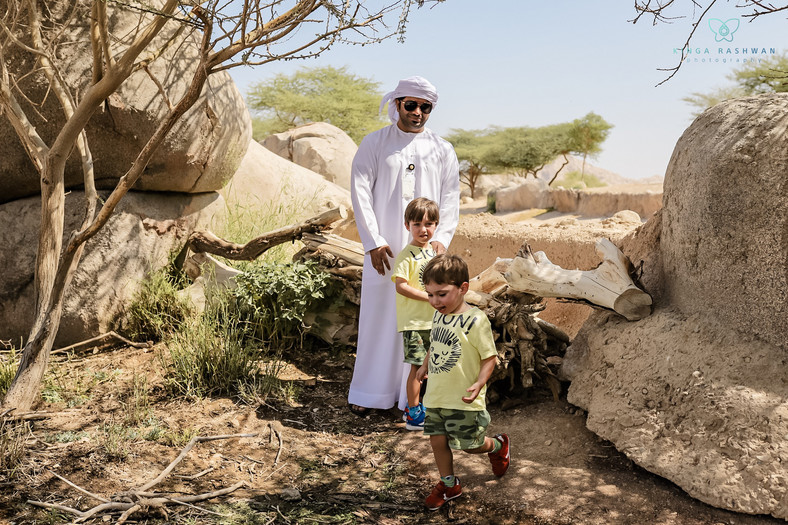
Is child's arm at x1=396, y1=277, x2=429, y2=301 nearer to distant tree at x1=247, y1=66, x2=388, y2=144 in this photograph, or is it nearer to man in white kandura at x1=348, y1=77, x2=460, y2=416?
man in white kandura at x1=348, y1=77, x2=460, y2=416

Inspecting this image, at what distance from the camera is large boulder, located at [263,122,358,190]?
43.8 ft

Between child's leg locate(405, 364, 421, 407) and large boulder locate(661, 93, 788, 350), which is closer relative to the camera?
large boulder locate(661, 93, 788, 350)

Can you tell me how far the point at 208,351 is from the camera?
15.7 feet

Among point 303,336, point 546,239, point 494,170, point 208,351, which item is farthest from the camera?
point 494,170

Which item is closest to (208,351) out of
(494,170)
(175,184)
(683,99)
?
(175,184)

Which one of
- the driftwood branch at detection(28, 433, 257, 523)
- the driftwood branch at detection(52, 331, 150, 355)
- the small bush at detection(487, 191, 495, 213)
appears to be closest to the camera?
the driftwood branch at detection(28, 433, 257, 523)

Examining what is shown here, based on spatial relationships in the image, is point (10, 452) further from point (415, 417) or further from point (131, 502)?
point (415, 417)

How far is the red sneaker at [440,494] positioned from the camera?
334 cm

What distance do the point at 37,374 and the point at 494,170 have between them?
26.5 m

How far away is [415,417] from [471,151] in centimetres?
2552

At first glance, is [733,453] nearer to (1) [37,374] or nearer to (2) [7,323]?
(1) [37,374]

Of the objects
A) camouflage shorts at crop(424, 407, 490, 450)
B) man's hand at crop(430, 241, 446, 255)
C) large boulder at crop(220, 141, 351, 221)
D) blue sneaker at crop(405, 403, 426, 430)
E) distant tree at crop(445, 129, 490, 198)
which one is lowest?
blue sneaker at crop(405, 403, 426, 430)

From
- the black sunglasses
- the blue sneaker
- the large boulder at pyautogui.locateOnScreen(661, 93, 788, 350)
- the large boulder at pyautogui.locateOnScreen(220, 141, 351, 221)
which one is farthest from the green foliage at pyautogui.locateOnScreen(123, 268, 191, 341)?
the large boulder at pyautogui.locateOnScreen(661, 93, 788, 350)

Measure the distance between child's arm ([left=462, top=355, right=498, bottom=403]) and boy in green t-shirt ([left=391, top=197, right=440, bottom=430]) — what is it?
0.90m
